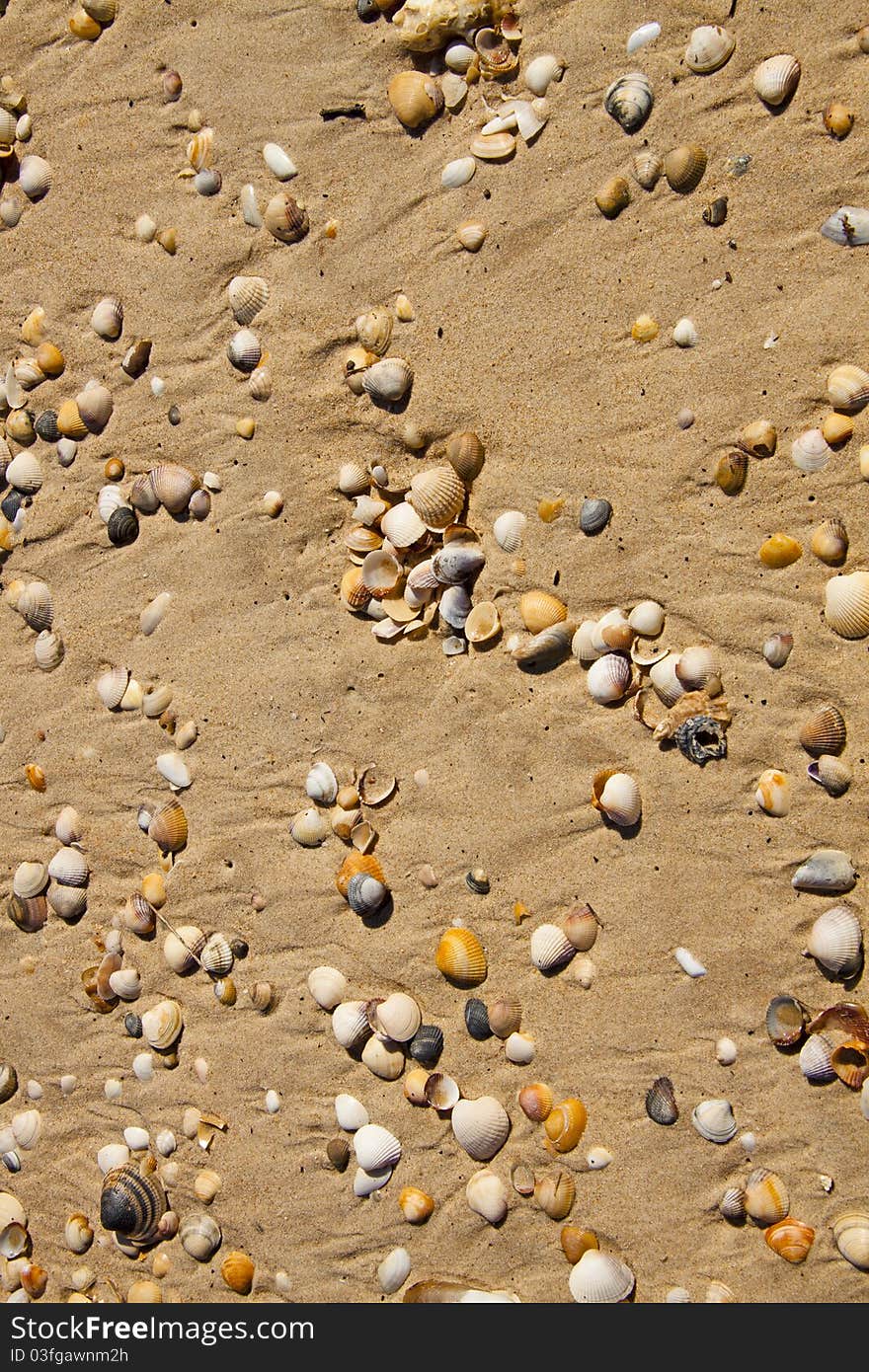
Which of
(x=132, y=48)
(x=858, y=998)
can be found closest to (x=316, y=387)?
(x=132, y=48)

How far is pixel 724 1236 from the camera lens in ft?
7.98

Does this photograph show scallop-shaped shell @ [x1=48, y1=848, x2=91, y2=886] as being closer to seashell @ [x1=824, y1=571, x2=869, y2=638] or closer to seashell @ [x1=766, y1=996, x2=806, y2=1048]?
seashell @ [x1=766, y1=996, x2=806, y2=1048]

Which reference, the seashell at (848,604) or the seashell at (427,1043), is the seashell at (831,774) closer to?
the seashell at (848,604)

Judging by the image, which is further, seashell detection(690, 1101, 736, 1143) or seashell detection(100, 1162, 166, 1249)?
seashell detection(100, 1162, 166, 1249)

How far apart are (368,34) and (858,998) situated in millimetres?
3295

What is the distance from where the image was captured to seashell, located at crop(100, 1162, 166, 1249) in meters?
2.83

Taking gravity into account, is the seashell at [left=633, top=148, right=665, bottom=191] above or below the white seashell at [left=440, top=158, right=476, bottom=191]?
below

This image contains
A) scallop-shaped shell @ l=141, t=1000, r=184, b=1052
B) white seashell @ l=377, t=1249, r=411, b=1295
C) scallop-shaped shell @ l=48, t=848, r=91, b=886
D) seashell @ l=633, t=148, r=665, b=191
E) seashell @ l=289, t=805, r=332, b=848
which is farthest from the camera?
scallop-shaped shell @ l=48, t=848, r=91, b=886

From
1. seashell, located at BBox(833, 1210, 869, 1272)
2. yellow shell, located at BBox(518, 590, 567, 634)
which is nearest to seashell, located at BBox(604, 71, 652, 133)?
yellow shell, located at BBox(518, 590, 567, 634)

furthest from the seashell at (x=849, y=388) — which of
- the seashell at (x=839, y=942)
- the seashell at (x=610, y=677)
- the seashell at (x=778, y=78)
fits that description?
→ the seashell at (x=839, y=942)

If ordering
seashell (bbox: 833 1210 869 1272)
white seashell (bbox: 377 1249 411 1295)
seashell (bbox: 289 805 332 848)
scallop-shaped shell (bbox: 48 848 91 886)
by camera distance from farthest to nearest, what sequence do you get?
1. scallop-shaped shell (bbox: 48 848 91 886)
2. seashell (bbox: 289 805 332 848)
3. white seashell (bbox: 377 1249 411 1295)
4. seashell (bbox: 833 1210 869 1272)

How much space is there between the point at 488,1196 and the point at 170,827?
151 centimetres

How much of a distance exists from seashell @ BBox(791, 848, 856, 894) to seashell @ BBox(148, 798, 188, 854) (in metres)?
1.93
